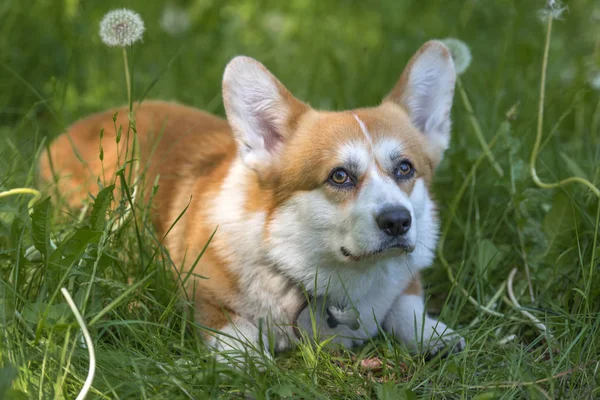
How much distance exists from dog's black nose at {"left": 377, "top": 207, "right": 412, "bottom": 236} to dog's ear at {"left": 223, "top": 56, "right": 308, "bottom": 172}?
57 cm

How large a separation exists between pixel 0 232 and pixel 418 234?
1.52 m

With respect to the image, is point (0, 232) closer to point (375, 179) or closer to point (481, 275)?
point (375, 179)

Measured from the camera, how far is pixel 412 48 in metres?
4.62

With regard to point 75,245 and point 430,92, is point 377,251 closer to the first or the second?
point 430,92

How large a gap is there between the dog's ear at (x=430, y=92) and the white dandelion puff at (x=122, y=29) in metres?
1.04

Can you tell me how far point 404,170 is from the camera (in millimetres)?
2719

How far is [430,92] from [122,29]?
49.7 inches

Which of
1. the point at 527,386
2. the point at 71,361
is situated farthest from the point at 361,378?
the point at 71,361

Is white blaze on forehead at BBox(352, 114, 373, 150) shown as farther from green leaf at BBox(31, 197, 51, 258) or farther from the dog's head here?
green leaf at BBox(31, 197, 51, 258)

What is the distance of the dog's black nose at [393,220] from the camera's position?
7.97 ft

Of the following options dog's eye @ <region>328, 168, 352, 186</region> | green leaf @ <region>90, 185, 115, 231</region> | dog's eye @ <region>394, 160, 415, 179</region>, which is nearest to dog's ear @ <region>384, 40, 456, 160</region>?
dog's eye @ <region>394, 160, 415, 179</region>

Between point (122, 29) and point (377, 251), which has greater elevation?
point (122, 29)

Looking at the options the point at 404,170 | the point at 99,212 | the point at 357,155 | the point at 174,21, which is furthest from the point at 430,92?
the point at 174,21

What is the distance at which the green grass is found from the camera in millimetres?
2252
